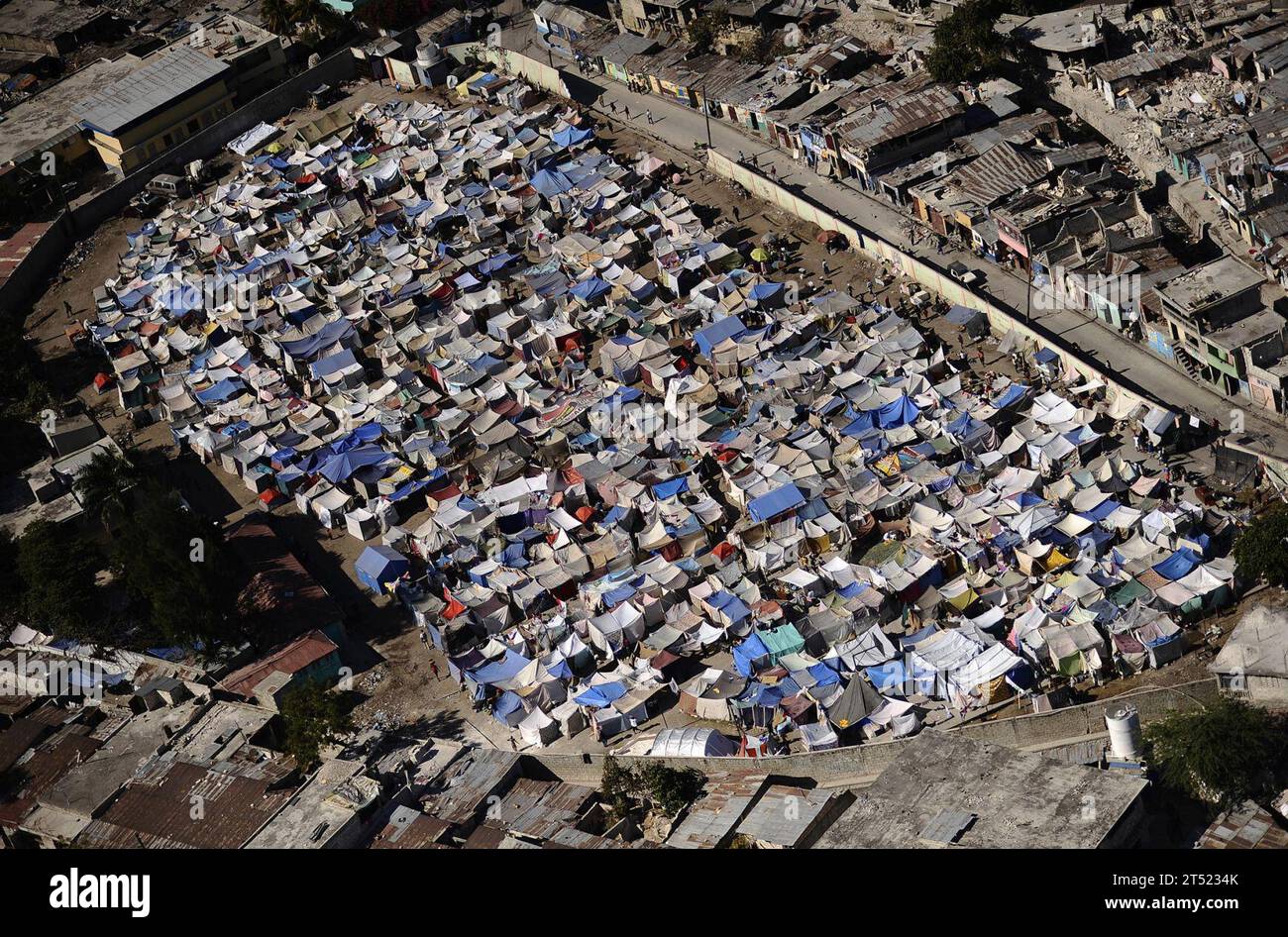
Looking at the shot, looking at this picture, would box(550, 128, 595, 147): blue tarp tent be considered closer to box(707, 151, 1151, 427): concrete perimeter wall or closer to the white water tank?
box(707, 151, 1151, 427): concrete perimeter wall

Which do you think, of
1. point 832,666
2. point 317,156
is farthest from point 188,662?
point 317,156

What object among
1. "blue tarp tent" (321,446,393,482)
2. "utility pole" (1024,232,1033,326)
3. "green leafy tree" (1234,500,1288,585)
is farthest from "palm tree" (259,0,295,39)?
"green leafy tree" (1234,500,1288,585)

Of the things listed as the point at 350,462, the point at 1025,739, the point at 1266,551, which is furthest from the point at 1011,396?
the point at 350,462

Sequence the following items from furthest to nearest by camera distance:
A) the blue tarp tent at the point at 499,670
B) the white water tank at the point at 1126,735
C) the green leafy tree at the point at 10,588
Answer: the green leafy tree at the point at 10,588, the blue tarp tent at the point at 499,670, the white water tank at the point at 1126,735

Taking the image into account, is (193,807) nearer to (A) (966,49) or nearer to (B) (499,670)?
(B) (499,670)

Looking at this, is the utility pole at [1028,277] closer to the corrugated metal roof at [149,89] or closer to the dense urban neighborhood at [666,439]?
the dense urban neighborhood at [666,439]

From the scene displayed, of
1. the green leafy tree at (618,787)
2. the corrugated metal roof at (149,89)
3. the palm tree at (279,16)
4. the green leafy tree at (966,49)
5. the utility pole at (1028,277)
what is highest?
the palm tree at (279,16)

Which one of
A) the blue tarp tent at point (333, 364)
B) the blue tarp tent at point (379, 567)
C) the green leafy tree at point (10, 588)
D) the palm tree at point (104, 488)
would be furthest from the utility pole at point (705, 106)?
the green leafy tree at point (10, 588)
